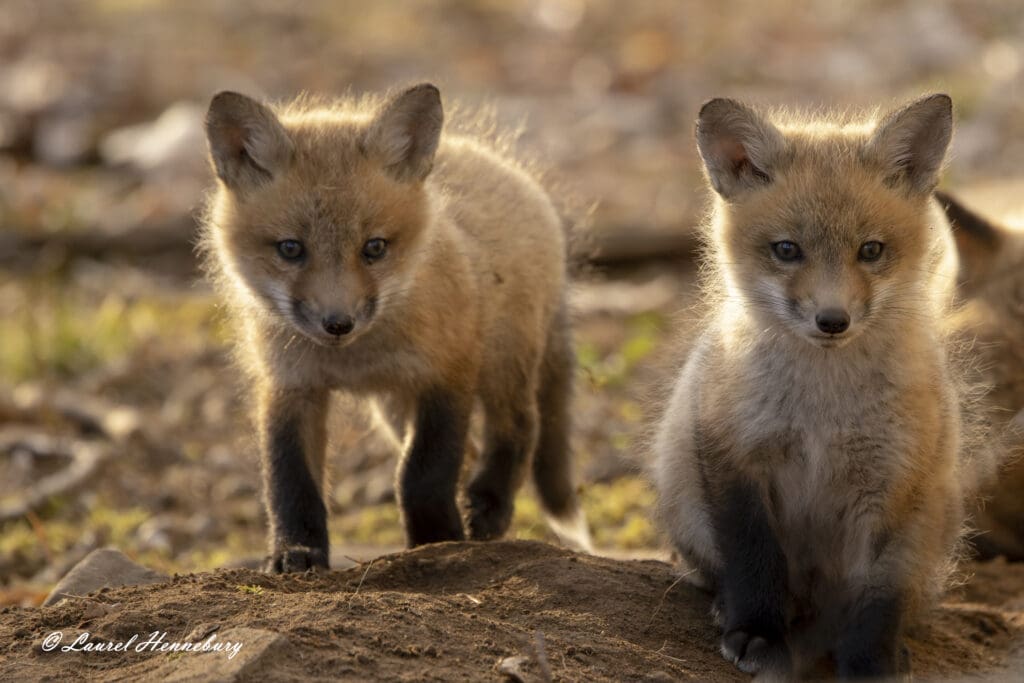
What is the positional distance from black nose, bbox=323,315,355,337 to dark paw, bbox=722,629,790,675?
1.86m

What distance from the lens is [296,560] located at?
5.38 meters

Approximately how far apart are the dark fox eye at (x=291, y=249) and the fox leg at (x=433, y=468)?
846mm

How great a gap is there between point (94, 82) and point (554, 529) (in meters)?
11.8

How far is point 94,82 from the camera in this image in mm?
16578

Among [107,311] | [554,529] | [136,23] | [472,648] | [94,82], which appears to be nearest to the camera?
[472,648]

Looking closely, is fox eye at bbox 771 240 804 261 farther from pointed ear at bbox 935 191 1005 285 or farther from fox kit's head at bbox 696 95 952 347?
pointed ear at bbox 935 191 1005 285

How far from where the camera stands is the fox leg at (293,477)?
5.47 metres

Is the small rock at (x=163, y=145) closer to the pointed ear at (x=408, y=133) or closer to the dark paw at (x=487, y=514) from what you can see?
the dark paw at (x=487, y=514)

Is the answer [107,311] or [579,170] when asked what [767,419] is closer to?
[107,311]

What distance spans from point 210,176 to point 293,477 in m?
5.55

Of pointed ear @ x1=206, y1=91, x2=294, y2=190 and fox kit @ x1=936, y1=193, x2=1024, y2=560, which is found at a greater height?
pointed ear @ x1=206, y1=91, x2=294, y2=190

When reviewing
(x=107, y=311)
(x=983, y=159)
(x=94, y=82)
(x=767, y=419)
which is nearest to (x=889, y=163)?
(x=767, y=419)

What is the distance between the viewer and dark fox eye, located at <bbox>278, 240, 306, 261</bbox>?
209 inches

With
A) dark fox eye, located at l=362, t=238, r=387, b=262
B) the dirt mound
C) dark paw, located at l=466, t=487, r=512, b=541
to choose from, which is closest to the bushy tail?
dark paw, located at l=466, t=487, r=512, b=541
